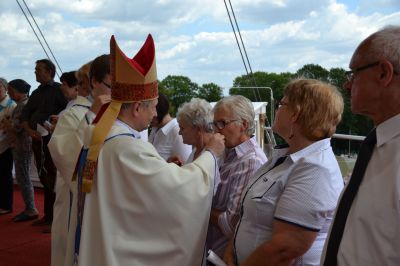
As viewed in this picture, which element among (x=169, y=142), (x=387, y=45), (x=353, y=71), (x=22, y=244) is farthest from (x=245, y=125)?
(x=22, y=244)

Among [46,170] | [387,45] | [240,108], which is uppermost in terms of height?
[387,45]

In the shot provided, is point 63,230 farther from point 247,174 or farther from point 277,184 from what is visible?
point 277,184

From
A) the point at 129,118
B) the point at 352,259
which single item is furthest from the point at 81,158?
the point at 352,259

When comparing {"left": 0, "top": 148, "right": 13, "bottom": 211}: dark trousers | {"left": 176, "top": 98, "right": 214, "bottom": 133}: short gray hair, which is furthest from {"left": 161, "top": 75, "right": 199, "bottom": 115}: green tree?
{"left": 176, "top": 98, "right": 214, "bottom": 133}: short gray hair

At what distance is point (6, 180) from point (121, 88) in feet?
14.0

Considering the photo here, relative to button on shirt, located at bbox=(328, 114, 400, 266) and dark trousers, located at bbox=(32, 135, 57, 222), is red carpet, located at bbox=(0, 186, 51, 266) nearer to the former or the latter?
dark trousers, located at bbox=(32, 135, 57, 222)

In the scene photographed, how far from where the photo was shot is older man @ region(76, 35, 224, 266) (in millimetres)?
1968

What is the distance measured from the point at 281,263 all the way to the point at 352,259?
0.40 meters

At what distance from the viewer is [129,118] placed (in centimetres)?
210

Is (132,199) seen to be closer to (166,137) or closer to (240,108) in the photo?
(240,108)

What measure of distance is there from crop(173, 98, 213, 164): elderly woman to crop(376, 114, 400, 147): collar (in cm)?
132

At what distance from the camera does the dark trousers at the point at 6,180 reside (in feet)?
18.9

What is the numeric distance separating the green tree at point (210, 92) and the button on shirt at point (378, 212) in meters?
5.74

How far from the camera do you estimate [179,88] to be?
7711 millimetres
